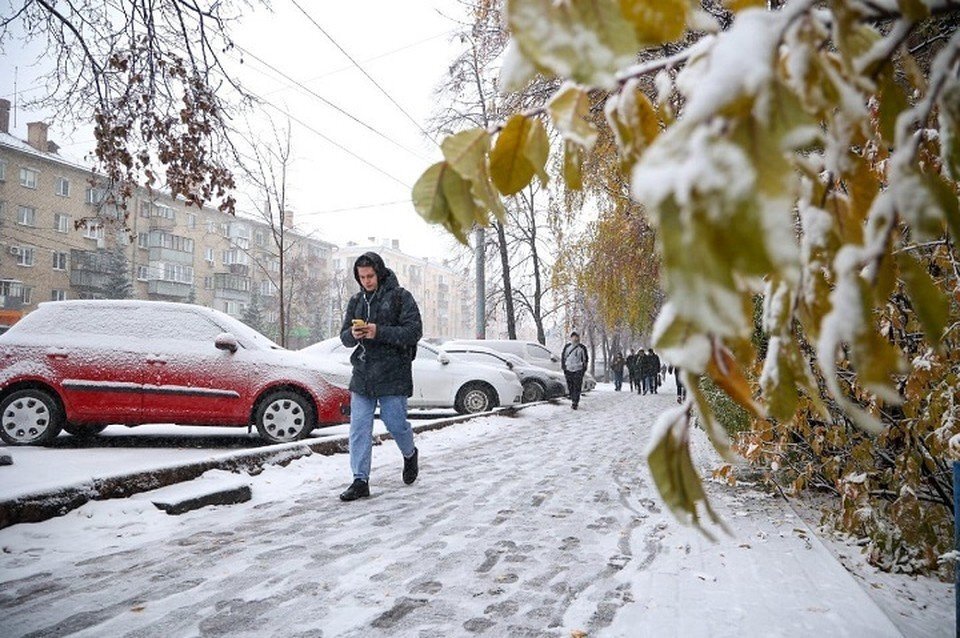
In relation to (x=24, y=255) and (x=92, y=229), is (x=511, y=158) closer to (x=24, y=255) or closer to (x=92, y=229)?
(x=92, y=229)

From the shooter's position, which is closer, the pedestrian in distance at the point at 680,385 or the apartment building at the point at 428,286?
the pedestrian in distance at the point at 680,385

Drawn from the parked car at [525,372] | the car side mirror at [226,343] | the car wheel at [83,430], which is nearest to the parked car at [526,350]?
the parked car at [525,372]

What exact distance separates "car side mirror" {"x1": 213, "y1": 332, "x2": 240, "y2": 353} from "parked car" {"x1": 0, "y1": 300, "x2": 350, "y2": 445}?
12 mm

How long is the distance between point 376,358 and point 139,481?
1875 mm

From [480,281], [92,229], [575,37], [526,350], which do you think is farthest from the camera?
[480,281]

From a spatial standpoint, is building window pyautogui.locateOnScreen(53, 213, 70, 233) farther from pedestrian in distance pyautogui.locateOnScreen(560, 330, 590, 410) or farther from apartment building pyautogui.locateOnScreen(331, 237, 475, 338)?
pedestrian in distance pyautogui.locateOnScreen(560, 330, 590, 410)

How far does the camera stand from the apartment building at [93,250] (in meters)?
38.2

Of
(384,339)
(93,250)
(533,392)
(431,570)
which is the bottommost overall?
(431,570)

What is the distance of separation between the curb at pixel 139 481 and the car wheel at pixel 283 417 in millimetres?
938

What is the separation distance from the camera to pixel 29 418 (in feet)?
20.8

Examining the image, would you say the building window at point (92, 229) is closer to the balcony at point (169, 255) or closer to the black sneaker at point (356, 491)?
the black sneaker at point (356, 491)

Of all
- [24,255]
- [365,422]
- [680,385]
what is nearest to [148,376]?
[365,422]

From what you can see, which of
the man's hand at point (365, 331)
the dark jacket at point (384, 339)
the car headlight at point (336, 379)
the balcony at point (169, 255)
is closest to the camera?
the man's hand at point (365, 331)

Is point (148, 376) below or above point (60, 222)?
below
